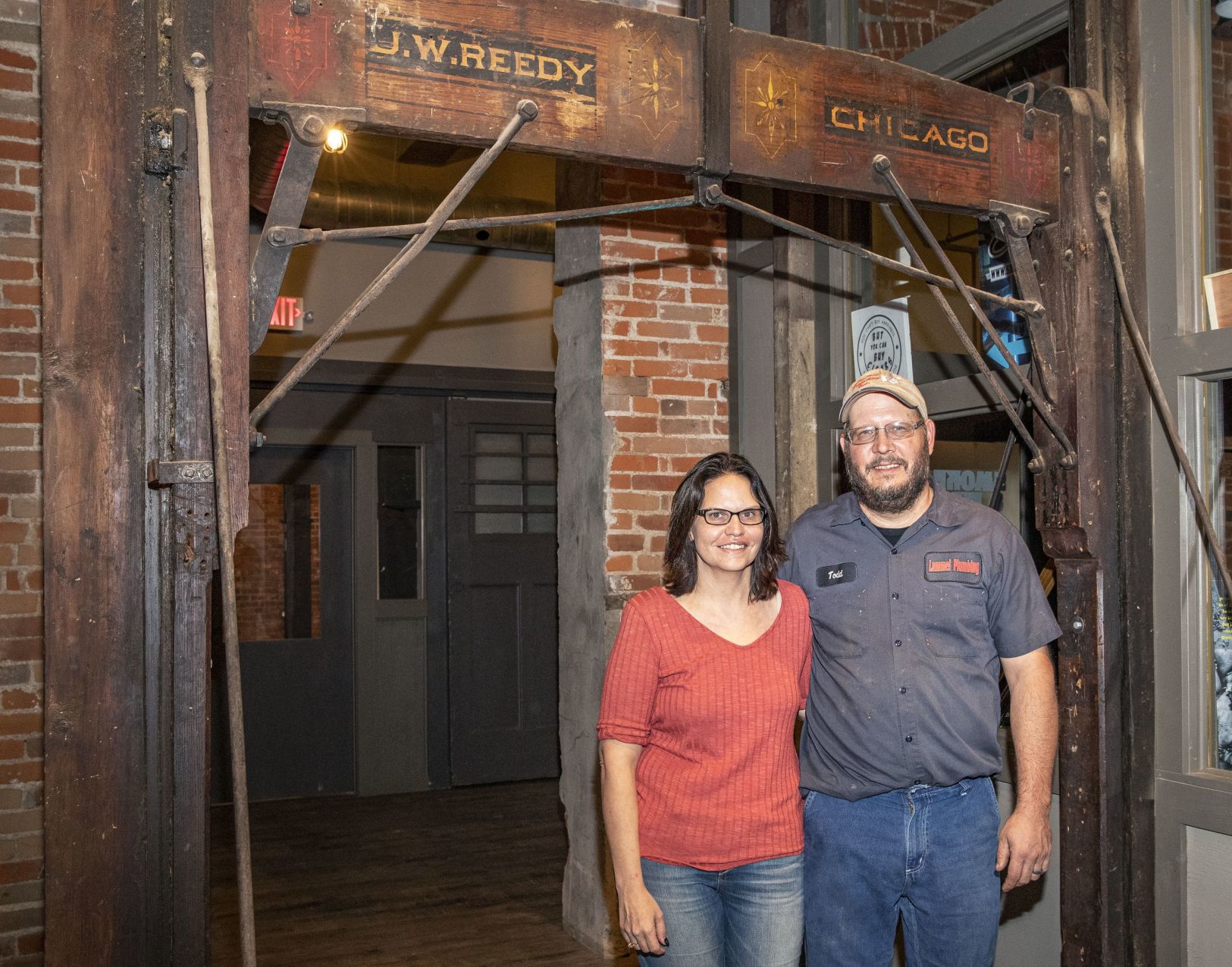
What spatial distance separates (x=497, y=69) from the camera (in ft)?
7.53

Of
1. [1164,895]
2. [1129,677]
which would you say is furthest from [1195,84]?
[1164,895]

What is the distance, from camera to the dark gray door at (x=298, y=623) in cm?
659

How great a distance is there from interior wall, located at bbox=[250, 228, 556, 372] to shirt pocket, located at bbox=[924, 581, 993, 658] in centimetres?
470

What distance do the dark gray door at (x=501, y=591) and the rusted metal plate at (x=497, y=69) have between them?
185 inches

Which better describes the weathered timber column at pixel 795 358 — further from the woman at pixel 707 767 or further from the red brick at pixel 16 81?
the red brick at pixel 16 81

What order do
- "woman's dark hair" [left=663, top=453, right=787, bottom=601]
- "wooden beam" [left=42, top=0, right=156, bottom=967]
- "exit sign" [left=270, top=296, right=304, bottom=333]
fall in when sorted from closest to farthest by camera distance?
"wooden beam" [left=42, top=0, right=156, bottom=967]
"woman's dark hair" [left=663, top=453, right=787, bottom=601]
"exit sign" [left=270, top=296, right=304, bottom=333]

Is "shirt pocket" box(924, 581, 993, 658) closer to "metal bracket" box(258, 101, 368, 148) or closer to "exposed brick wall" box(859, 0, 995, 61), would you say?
"metal bracket" box(258, 101, 368, 148)

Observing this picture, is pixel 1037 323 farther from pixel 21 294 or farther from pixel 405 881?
pixel 405 881

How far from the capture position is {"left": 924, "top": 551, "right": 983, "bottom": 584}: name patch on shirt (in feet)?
8.29

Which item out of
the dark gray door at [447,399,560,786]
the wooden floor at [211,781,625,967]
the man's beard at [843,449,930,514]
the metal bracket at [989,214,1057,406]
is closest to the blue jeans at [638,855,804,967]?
the man's beard at [843,449,930,514]

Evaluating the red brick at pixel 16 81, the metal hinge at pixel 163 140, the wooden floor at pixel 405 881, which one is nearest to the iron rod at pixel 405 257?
the metal hinge at pixel 163 140

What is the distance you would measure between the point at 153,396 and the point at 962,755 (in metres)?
1.81

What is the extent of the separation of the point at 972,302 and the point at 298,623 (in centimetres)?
508

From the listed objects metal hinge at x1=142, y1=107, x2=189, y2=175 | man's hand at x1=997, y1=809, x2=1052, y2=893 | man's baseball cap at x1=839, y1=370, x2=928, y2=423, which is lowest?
man's hand at x1=997, y1=809, x2=1052, y2=893
